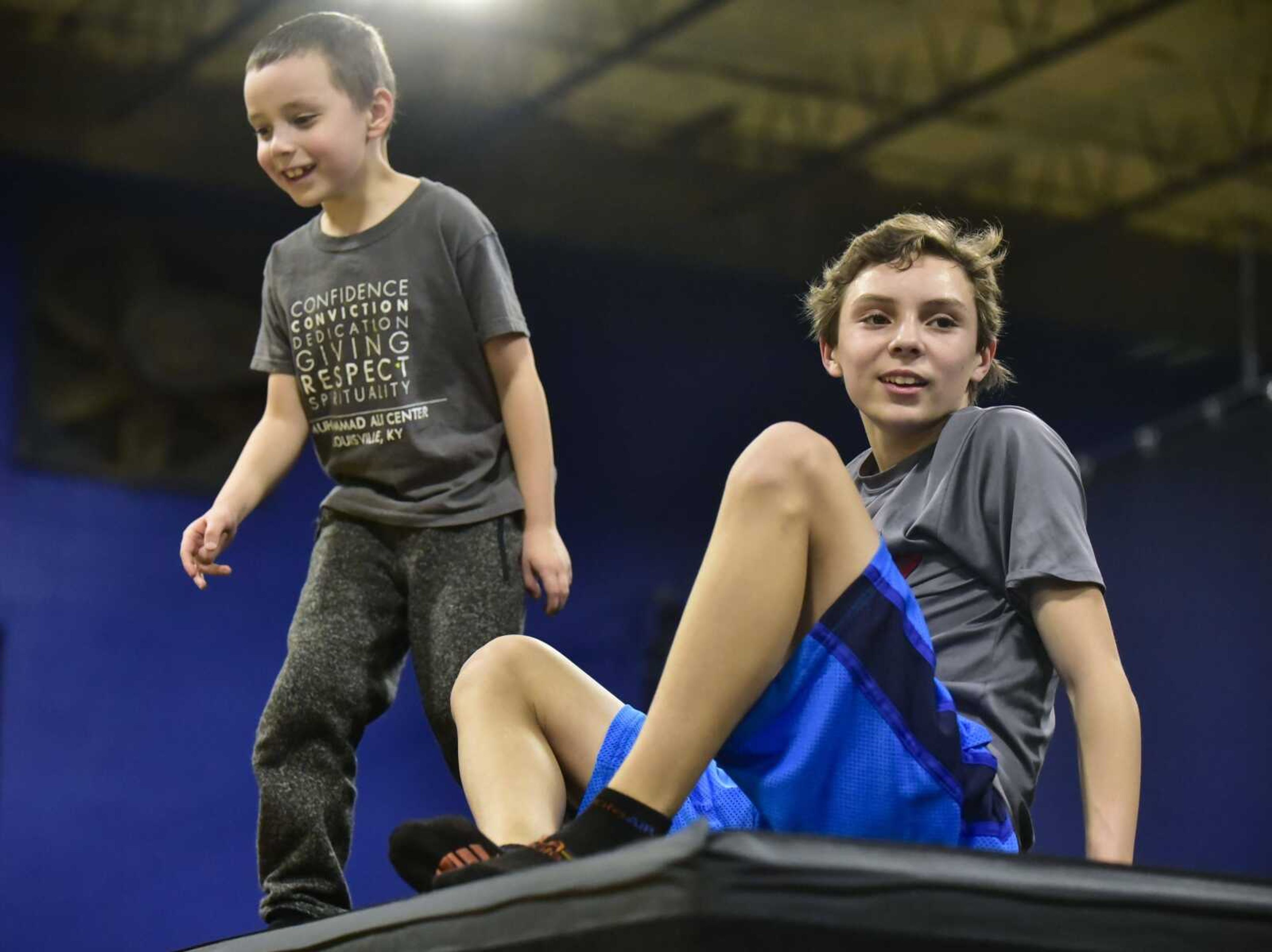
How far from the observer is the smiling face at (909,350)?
5.25 ft

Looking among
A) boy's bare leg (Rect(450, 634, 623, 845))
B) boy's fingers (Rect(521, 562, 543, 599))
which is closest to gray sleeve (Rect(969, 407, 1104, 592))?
boy's bare leg (Rect(450, 634, 623, 845))

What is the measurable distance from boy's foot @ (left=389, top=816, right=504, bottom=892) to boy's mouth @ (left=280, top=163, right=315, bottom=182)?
84 centimetres

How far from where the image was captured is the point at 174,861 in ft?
18.0

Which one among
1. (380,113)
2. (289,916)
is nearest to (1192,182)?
(380,113)

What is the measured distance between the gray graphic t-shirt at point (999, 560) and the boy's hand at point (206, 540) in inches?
31.3

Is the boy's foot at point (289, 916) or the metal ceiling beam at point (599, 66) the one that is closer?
the boy's foot at point (289, 916)

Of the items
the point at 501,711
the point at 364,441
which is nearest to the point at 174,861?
the point at 364,441

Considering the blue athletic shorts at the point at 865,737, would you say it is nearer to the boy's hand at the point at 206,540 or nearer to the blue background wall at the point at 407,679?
the boy's hand at the point at 206,540

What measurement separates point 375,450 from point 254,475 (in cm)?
18

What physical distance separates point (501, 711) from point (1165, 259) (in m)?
6.46

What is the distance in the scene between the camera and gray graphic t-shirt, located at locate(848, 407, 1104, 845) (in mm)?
1432

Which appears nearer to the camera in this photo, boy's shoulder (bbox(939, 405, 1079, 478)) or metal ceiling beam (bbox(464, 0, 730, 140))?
boy's shoulder (bbox(939, 405, 1079, 478))

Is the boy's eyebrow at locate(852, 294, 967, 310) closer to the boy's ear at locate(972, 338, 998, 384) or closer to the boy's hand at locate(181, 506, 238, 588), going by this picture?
the boy's ear at locate(972, 338, 998, 384)

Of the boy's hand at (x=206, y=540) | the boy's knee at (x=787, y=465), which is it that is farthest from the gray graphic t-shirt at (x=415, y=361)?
the boy's knee at (x=787, y=465)
